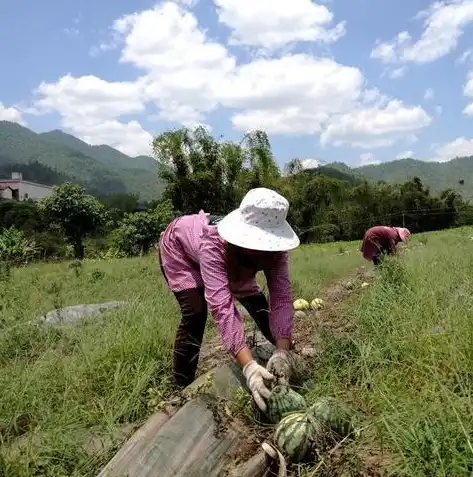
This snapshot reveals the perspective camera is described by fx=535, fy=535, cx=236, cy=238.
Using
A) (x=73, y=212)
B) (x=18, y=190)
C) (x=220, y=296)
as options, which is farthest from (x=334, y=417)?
(x=18, y=190)

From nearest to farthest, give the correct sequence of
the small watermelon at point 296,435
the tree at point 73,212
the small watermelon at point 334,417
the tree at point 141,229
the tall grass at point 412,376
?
the tall grass at point 412,376 → the small watermelon at point 296,435 → the small watermelon at point 334,417 → the tree at point 141,229 → the tree at point 73,212

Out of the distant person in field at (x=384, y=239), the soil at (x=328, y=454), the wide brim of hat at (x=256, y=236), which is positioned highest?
the wide brim of hat at (x=256, y=236)

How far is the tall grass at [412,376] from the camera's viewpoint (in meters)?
1.92

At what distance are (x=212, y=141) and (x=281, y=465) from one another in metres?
28.9

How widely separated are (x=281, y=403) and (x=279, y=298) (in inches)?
30.6

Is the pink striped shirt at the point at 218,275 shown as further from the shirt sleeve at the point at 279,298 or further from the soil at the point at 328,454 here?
the soil at the point at 328,454

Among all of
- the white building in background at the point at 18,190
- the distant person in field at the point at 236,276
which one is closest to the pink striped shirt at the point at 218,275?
the distant person in field at the point at 236,276

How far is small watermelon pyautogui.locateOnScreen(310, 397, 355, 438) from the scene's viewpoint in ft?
7.65

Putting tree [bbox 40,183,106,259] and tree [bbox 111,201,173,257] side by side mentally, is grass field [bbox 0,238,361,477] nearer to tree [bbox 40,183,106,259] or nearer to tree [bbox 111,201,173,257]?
tree [bbox 111,201,173,257]

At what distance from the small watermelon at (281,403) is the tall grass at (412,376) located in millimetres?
305

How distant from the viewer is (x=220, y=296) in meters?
2.83

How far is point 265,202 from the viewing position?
2.83 metres

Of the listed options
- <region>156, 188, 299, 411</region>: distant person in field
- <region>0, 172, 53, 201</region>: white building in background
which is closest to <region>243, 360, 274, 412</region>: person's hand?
<region>156, 188, 299, 411</region>: distant person in field

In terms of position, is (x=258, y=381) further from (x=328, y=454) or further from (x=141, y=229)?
(x=141, y=229)
